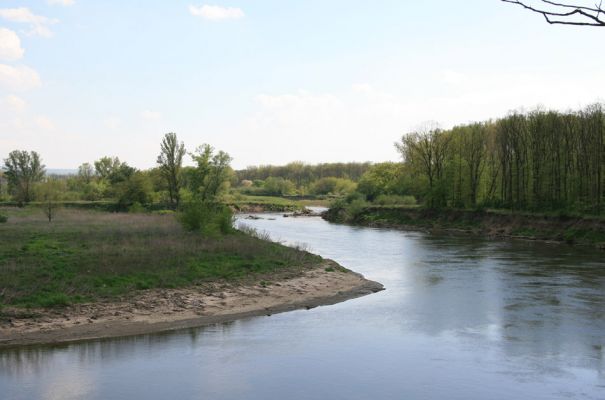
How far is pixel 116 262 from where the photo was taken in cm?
2577

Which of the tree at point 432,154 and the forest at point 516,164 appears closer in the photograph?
the forest at point 516,164

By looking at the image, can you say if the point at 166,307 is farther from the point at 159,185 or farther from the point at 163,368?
the point at 159,185

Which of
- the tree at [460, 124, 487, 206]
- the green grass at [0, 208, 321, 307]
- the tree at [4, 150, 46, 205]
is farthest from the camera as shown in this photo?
the tree at [4, 150, 46, 205]

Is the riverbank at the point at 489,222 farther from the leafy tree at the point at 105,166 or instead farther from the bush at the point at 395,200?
the leafy tree at the point at 105,166

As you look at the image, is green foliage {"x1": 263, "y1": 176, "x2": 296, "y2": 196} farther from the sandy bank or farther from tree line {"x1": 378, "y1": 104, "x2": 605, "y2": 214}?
the sandy bank

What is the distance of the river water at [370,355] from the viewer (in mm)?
14625

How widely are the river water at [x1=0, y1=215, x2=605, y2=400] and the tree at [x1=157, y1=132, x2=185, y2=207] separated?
70.3m

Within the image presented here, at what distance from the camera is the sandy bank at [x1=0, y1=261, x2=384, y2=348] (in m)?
19.1

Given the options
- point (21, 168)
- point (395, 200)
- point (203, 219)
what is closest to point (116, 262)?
point (203, 219)

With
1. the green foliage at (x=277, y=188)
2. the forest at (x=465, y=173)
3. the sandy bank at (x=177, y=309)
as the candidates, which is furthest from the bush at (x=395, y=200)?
the green foliage at (x=277, y=188)

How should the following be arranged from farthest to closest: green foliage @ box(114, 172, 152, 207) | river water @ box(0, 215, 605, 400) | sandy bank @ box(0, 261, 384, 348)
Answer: green foliage @ box(114, 172, 152, 207)
sandy bank @ box(0, 261, 384, 348)
river water @ box(0, 215, 605, 400)

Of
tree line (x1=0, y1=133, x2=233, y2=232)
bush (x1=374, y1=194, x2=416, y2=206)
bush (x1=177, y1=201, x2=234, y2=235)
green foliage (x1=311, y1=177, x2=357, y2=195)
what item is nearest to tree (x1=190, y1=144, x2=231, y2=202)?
tree line (x1=0, y1=133, x2=233, y2=232)

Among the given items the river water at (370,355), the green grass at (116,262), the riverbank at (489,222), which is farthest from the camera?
the riverbank at (489,222)

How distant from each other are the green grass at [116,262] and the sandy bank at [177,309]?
0.85 metres
